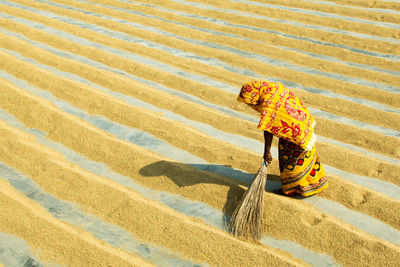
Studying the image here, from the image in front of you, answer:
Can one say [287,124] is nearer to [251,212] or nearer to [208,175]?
[251,212]

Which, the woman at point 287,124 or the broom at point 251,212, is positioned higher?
the woman at point 287,124

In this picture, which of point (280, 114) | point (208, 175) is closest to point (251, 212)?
point (208, 175)

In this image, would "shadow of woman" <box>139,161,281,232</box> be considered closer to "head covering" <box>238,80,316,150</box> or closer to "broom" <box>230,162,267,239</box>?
"broom" <box>230,162,267,239</box>

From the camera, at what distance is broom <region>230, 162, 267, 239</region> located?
1.85 metres

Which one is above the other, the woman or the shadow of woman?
the woman

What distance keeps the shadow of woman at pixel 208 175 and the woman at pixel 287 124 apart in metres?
0.25

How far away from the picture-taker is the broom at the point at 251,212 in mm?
1853

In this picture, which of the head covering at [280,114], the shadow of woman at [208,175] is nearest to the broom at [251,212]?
the shadow of woman at [208,175]

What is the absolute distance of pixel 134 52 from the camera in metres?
3.78

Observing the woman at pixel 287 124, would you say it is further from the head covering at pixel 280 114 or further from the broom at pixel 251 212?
the broom at pixel 251 212

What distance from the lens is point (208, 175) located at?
2229 millimetres

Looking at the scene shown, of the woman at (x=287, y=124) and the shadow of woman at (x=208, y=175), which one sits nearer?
the woman at (x=287, y=124)

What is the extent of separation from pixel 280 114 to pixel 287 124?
63 mm

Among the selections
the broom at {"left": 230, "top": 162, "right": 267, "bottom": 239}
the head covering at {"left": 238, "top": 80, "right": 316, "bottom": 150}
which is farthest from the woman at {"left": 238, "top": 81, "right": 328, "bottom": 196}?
the broom at {"left": 230, "top": 162, "right": 267, "bottom": 239}
